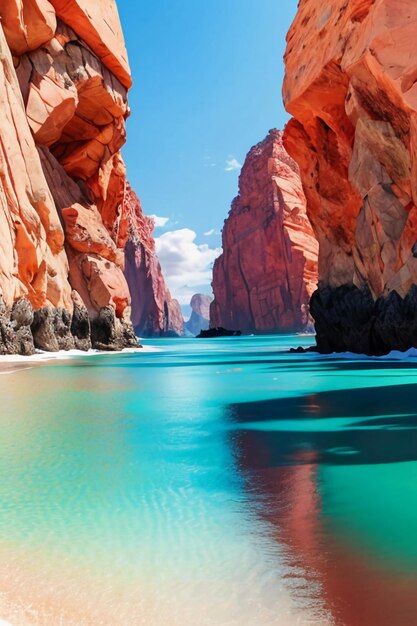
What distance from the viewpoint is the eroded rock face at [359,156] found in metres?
20.0

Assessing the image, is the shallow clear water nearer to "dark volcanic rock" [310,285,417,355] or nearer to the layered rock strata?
"dark volcanic rock" [310,285,417,355]

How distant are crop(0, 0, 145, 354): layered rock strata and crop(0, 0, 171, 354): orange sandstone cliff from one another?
7cm

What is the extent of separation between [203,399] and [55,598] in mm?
7897

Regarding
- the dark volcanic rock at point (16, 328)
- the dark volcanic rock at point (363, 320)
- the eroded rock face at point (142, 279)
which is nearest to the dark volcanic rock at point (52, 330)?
the dark volcanic rock at point (16, 328)

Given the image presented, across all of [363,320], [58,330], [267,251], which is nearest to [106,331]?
[58,330]

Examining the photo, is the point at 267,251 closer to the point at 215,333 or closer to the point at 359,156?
the point at 215,333

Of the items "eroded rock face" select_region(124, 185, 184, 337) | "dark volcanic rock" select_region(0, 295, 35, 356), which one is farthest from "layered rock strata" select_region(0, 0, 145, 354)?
"eroded rock face" select_region(124, 185, 184, 337)

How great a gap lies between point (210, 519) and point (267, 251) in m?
109

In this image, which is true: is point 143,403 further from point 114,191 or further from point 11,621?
point 114,191

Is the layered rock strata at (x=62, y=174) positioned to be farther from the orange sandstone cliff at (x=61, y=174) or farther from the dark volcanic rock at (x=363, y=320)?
the dark volcanic rock at (x=363, y=320)

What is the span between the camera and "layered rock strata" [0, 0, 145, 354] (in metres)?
25.2

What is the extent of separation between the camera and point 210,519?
11.7 feet

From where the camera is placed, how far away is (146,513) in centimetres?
370

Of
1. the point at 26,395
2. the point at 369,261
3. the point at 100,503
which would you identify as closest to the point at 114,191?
the point at 369,261
